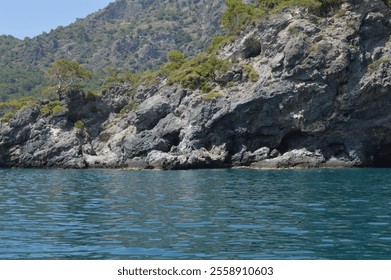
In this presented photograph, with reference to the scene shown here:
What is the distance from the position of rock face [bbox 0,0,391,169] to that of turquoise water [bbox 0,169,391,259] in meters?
27.1

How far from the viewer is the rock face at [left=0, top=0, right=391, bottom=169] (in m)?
63.2

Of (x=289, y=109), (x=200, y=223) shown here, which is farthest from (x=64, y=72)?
(x=200, y=223)

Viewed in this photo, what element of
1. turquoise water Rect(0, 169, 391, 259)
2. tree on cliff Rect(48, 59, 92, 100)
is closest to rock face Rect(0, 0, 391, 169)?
tree on cliff Rect(48, 59, 92, 100)

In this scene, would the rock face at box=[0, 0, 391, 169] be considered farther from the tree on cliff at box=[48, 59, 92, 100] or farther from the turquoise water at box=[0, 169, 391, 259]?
the turquoise water at box=[0, 169, 391, 259]

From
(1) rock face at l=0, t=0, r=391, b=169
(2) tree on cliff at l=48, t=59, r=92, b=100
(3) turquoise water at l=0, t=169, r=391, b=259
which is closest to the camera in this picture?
(3) turquoise water at l=0, t=169, r=391, b=259

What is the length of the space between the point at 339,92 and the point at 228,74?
1666 centimetres

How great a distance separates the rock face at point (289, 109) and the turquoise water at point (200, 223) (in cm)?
2706

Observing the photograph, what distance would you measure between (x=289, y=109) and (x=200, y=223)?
148ft

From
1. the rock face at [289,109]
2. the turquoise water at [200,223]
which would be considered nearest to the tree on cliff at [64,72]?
the rock face at [289,109]

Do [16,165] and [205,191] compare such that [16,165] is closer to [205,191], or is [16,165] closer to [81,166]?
[81,166]

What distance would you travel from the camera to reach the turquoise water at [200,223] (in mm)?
16406

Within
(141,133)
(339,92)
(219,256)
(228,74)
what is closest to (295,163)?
(339,92)

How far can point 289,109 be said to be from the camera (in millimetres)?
64500

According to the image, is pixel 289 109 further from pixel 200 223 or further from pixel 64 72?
pixel 200 223
